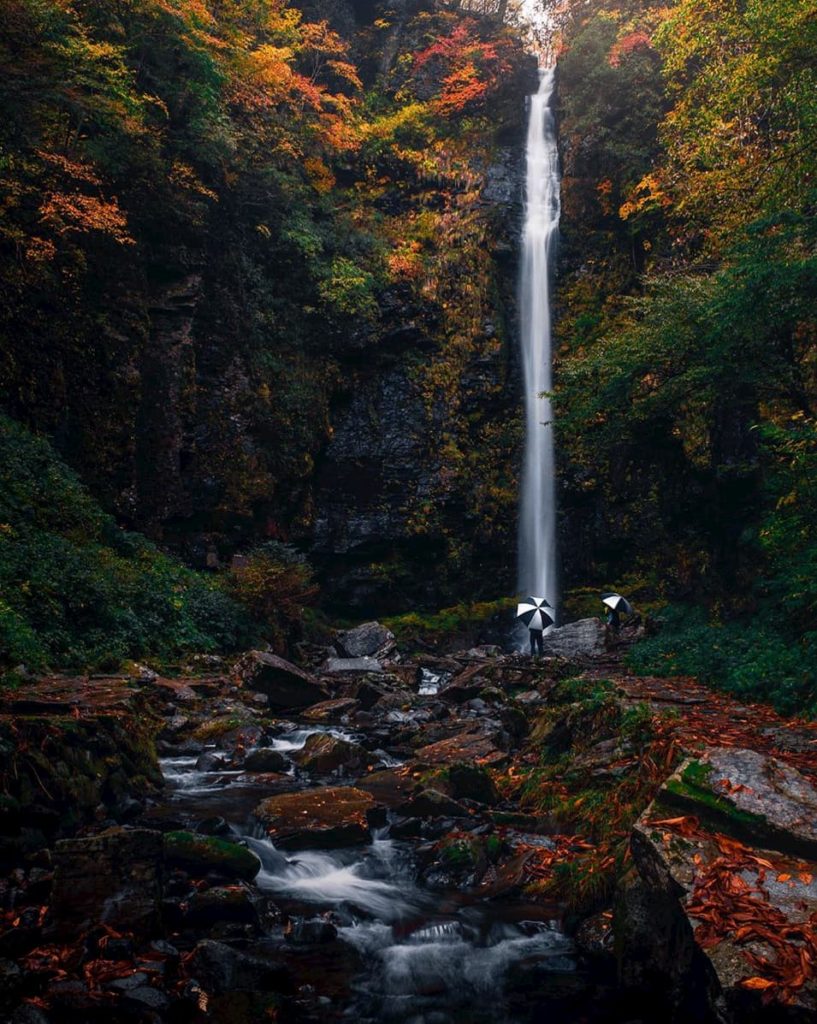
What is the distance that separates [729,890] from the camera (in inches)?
133

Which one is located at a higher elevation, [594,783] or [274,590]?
[594,783]

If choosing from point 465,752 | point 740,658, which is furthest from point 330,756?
point 740,658

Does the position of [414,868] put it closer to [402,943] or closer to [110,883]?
[402,943]

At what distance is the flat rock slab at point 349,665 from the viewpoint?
13.3 m

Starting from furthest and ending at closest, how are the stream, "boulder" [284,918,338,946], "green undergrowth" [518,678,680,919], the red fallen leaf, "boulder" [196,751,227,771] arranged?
1. "boulder" [196,751,227,771]
2. "green undergrowth" [518,678,680,919]
3. "boulder" [284,918,338,946]
4. the stream
5. the red fallen leaf

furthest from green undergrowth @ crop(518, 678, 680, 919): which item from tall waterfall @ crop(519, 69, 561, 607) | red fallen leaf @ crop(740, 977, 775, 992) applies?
tall waterfall @ crop(519, 69, 561, 607)

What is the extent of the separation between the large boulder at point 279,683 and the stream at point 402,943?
454 centimetres

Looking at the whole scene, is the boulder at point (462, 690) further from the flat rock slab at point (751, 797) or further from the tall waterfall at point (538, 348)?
the tall waterfall at point (538, 348)

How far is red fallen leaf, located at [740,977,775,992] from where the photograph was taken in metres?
2.77

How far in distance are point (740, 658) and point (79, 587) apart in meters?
9.09

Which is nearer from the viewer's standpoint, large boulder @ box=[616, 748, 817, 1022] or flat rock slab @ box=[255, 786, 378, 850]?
large boulder @ box=[616, 748, 817, 1022]

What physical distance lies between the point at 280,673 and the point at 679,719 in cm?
624

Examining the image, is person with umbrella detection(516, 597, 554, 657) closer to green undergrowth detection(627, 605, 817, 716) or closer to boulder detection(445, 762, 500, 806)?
green undergrowth detection(627, 605, 817, 716)

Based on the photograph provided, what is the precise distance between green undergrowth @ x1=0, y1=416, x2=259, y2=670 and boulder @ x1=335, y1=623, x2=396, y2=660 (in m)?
2.53
